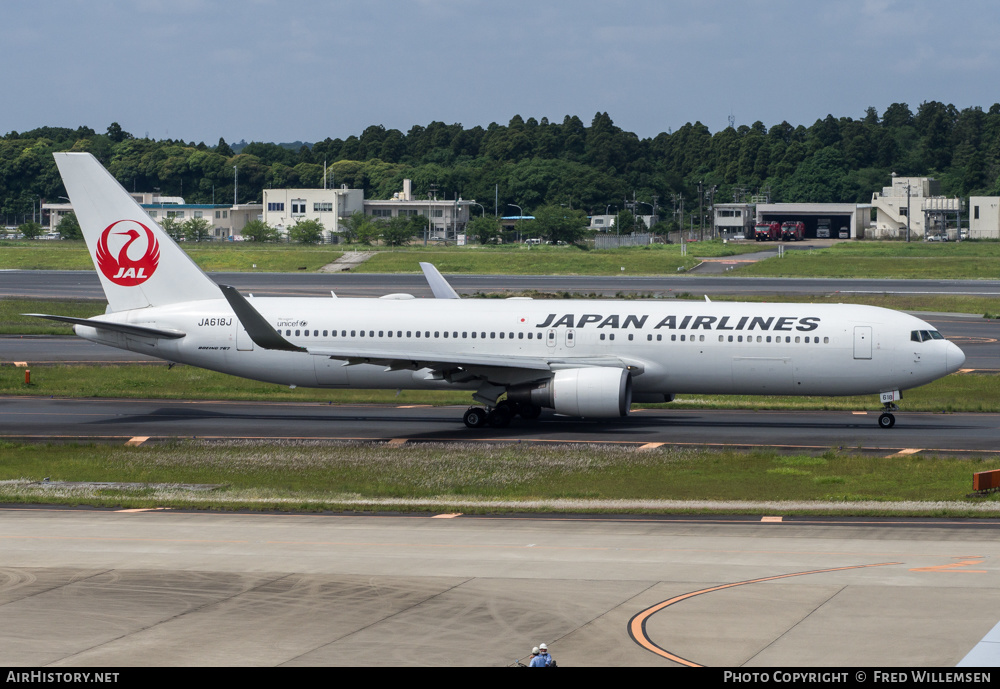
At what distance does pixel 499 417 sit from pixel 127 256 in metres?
15.9

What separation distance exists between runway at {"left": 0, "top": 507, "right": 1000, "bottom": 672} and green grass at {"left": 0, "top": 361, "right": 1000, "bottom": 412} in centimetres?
2099

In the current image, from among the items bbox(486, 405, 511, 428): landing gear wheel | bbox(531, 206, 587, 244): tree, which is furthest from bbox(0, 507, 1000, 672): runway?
bbox(531, 206, 587, 244): tree

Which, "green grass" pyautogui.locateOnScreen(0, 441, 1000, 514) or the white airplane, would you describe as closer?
"green grass" pyautogui.locateOnScreen(0, 441, 1000, 514)

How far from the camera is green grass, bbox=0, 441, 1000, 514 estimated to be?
30.3 m

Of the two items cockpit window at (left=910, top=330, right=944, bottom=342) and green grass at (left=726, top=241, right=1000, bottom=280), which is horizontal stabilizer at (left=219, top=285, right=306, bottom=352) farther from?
green grass at (left=726, top=241, right=1000, bottom=280)

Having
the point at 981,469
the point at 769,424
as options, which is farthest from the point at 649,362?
the point at 981,469

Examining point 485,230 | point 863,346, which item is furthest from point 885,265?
point 863,346

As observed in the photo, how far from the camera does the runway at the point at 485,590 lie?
1758cm

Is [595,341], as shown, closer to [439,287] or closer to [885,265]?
[439,287]

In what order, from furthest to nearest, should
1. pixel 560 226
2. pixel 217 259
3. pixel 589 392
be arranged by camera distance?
pixel 560 226, pixel 217 259, pixel 589 392

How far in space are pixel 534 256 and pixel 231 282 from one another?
149ft

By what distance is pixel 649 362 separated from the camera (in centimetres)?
4203

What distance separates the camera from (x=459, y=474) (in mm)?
33281
